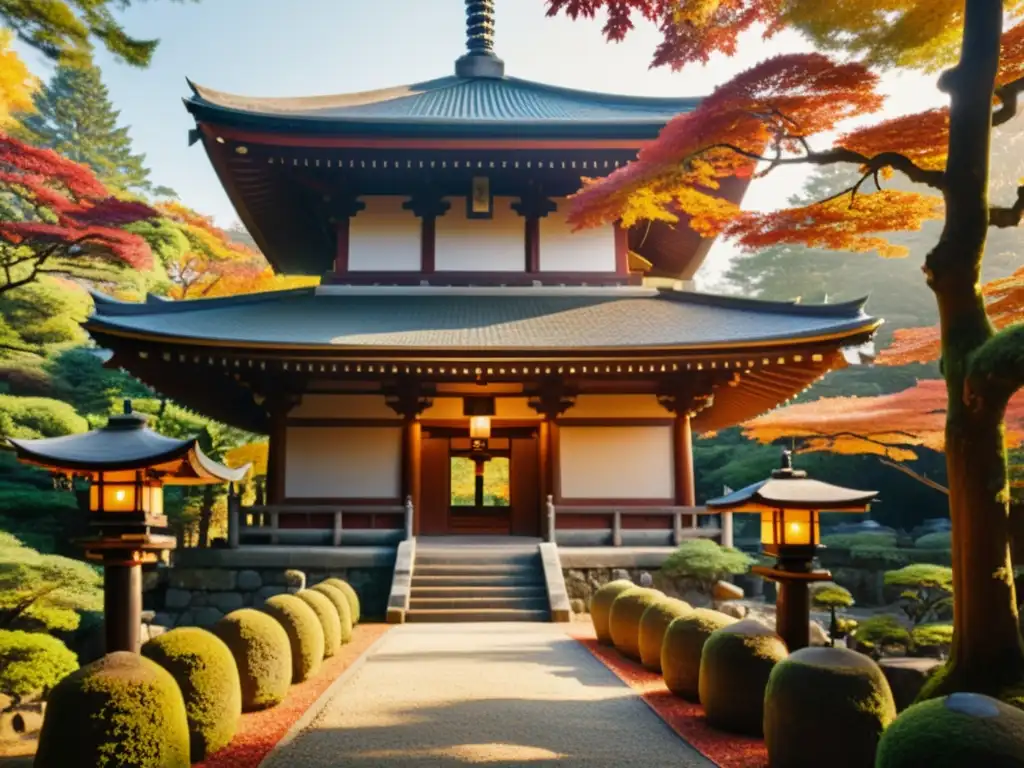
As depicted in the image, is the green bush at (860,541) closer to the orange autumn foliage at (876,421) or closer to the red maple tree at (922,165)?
the orange autumn foliage at (876,421)

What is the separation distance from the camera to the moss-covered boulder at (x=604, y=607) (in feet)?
33.9

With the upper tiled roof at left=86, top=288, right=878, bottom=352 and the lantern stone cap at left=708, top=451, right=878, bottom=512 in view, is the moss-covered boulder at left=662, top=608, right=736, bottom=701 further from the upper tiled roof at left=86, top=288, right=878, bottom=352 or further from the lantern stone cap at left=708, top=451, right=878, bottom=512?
the upper tiled roof at left=86, top=288, right=878, bottom=352

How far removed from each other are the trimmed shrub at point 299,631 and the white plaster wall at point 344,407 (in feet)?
23.7

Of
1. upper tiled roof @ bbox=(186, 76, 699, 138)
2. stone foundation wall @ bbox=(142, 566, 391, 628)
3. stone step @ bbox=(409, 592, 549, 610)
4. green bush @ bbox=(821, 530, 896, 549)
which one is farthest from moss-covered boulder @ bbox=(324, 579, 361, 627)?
green bush @ bbox=(821, 530, 896, 549)

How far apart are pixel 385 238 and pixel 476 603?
8247mm

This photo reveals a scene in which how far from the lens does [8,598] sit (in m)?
11.5

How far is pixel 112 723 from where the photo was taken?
458cm

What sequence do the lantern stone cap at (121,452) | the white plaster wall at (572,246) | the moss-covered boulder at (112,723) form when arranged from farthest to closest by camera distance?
the white plaster wall at (572,246) → the lantern stone cap at (121,452) → the moss-covered boulder at (112,723)

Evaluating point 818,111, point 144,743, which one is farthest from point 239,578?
point 818,111

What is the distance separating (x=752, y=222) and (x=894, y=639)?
263 inches

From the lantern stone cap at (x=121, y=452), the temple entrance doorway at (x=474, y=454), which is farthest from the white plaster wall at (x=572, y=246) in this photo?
the lantern stone cap at (x=121, y=452)

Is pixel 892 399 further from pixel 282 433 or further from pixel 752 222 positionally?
pixel 282 433

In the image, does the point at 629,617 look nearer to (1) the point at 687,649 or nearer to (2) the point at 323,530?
(1) the point at 687,649

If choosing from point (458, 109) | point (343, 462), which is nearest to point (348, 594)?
point (343, 462)
